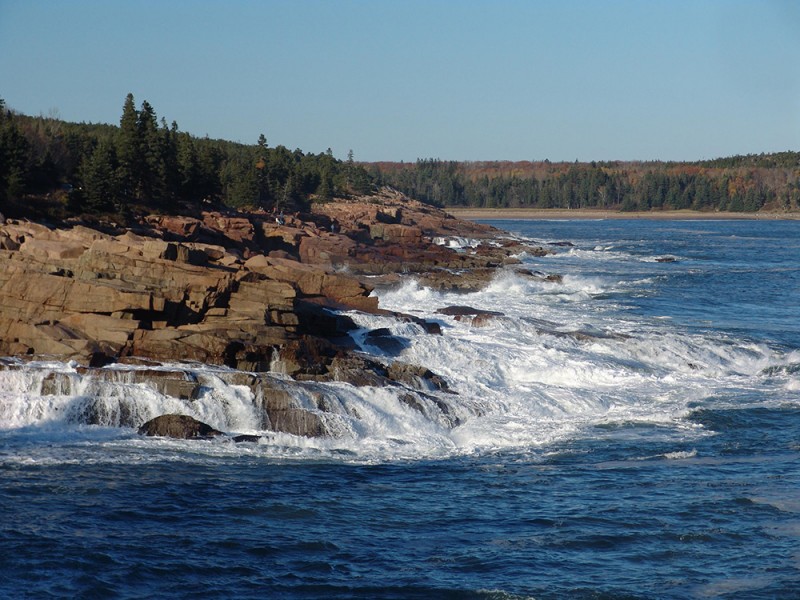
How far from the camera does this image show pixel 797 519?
18.8 metres

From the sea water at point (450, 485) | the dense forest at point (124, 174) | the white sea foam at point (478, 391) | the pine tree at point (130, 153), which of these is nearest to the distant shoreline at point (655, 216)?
the dense forest at point (124, 174)

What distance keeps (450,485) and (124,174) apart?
118 feet

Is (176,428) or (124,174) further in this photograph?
(124,174)

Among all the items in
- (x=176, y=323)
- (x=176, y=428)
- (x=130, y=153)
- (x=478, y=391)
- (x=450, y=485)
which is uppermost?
(x=130, y=153)

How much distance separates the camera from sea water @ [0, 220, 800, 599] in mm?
16062

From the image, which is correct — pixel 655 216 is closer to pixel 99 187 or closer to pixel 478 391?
pixel 99 187

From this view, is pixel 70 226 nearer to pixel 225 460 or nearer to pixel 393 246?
pixel 225 460

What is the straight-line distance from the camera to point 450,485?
2097cm

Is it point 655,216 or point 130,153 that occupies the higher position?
point 655,216

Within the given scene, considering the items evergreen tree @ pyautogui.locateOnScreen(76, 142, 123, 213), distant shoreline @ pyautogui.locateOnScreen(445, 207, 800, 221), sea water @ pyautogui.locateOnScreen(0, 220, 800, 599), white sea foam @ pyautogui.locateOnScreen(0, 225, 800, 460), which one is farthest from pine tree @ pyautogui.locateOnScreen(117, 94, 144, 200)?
distant shoreline @ pyautogui.locateOnScreen(445, 207, 800, 221)

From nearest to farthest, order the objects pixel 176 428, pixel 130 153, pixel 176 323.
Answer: pixel 176 428 < pixel 176 323 < pixel 130 153

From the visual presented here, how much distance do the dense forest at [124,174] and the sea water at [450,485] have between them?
20.9 metres

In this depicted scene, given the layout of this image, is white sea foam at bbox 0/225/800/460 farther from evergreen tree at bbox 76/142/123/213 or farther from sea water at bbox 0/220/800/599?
evergreen tree at bbox 76/142/123/213

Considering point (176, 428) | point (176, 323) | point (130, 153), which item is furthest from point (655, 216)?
point (176, 428)
